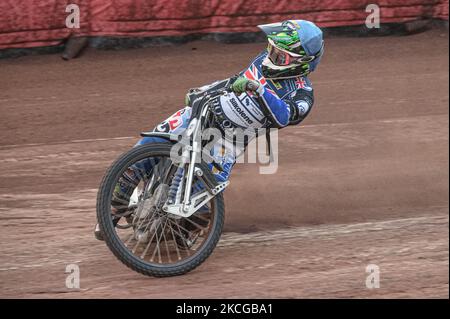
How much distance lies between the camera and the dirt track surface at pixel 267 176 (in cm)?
579

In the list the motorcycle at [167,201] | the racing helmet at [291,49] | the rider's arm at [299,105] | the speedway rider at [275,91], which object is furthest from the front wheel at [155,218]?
the racing helmet at [291,49]

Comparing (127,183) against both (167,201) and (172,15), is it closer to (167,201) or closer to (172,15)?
(167,201)

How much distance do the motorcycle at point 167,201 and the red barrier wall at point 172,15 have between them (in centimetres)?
583

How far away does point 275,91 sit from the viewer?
6.14 metres

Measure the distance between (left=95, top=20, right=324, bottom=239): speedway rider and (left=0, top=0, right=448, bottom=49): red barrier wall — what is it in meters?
5.63

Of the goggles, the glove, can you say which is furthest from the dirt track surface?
the goggles

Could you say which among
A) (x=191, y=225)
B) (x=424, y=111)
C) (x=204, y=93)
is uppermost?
(x=204, y=93)

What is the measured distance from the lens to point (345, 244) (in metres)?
6.43

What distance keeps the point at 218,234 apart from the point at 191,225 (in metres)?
0.31

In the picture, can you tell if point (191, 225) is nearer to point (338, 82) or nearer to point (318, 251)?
point (318, 251)

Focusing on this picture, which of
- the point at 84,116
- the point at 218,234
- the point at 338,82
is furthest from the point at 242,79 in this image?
the point at 338,82

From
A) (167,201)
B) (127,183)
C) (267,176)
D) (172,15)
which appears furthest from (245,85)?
(172,15)

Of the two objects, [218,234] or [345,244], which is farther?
[345,244]

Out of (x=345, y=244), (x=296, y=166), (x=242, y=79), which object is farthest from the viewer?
(x=296, y=166)
